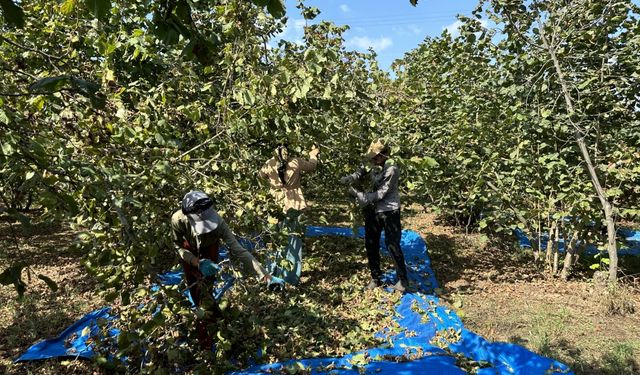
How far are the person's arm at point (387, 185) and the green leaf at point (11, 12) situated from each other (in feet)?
11.6

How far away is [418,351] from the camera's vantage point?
3.36 m

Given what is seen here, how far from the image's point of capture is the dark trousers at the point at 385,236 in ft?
14.7

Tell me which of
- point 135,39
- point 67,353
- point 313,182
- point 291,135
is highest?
point 135,39

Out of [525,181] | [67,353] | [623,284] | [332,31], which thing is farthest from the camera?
[525,181]

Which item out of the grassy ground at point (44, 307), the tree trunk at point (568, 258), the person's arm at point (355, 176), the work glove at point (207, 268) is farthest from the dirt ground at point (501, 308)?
the person's arm at point (355, 176)

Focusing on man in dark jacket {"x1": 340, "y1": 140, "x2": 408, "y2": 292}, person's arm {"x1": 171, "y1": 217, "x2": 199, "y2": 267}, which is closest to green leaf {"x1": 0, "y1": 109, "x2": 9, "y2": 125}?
person's arm {"x1": 171, "y1": 217, "x2": 199, "y2": 267}

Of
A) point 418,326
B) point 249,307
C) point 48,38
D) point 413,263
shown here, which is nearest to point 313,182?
point 413,263

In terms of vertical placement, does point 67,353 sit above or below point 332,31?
below

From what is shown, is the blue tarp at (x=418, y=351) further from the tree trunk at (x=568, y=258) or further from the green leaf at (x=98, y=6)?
the green leaf at (x=98, y=6)

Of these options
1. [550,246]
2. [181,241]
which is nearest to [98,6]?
[181,241]

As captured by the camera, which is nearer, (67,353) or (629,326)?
(67,353)

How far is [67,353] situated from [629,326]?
457 centimetres

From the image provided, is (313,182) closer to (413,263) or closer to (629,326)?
(413,263)

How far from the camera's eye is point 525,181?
5.04 m
